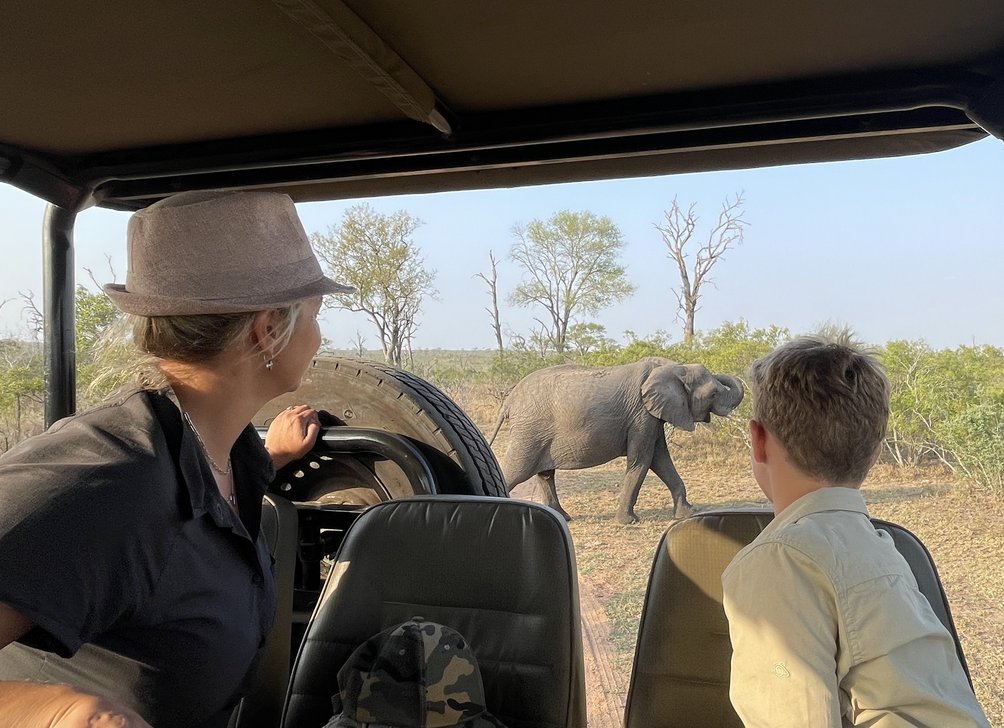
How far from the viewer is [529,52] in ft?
5.26

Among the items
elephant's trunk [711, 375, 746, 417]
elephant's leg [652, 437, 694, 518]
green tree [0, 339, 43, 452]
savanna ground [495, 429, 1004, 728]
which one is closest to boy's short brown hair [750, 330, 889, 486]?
savanna ground [495, 429, 1004, 728]

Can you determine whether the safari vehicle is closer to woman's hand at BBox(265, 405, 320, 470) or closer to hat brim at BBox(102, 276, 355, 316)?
woman's hand at BBox(265, 405, 320, 470)

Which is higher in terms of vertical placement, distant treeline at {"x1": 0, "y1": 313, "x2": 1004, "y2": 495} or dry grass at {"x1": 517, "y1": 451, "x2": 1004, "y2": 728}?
distant treeline at {"x1": 0, "y1": 313, "x2": 1004, "y2": 495}

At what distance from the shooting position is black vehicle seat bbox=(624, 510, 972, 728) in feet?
5.88

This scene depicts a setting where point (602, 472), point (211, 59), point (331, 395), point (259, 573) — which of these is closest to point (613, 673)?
point (331, 395)

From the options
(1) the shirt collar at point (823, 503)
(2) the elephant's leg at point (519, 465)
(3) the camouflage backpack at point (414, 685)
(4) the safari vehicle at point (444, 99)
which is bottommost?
(2) the elephant's leg at point (519, 465)

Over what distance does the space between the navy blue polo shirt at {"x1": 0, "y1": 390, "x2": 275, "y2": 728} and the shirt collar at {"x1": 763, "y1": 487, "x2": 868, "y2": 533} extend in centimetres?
95

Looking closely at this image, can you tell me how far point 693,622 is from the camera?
1.83m

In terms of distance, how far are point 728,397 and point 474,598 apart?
8488mm

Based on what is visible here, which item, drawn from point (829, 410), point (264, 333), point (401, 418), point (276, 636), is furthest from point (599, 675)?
point (264, 333)

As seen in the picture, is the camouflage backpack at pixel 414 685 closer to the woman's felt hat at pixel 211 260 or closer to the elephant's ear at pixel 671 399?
the woman's felt hat at pixel 211 260

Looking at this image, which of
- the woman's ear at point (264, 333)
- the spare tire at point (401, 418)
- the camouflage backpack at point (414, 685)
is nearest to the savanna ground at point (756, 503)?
the spare tire at point (401, 418)

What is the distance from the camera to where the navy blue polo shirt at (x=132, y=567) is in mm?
1113

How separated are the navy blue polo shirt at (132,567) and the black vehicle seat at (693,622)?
2.71 feet
